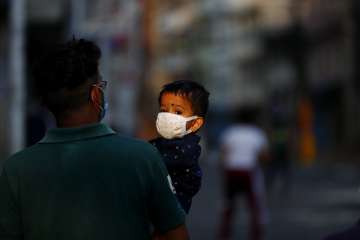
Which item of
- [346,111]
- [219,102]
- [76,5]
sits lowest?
[219,102]

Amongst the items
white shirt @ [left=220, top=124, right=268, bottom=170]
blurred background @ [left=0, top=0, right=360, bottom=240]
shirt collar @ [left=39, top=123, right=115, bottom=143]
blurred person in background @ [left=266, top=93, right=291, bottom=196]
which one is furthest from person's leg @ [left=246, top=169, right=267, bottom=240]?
shirt collar @ [left=39, top=123, right=115, bottom=143]

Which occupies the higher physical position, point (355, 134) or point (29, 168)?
point (29, 168)

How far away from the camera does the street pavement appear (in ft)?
55.4

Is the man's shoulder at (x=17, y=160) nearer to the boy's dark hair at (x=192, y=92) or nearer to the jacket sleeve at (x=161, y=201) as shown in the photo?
the jacket sleeve at (x=161, y=201)

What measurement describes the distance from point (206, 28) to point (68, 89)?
105 m

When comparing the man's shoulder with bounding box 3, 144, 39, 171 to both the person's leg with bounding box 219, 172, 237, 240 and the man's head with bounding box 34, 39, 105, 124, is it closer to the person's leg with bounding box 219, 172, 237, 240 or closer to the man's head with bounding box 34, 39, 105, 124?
the man's head with bounding box 34, 39, 105, 124

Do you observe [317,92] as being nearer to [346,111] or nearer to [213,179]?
[346,111]

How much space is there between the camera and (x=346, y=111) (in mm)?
49000

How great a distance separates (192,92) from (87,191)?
3.21 feet

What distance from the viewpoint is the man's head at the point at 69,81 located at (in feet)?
14.6

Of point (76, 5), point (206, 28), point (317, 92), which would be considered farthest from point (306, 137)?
point (206, 28)

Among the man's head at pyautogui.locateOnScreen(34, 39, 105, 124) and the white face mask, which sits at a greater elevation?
the man's head at pyautogui.locateOnScreen(34, 39, 105, 124)

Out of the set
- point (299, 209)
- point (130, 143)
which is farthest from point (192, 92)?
point (299, 209)

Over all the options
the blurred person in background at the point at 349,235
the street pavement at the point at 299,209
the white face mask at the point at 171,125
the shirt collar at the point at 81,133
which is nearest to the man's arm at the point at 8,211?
the shirt collar at the point at 81,133
